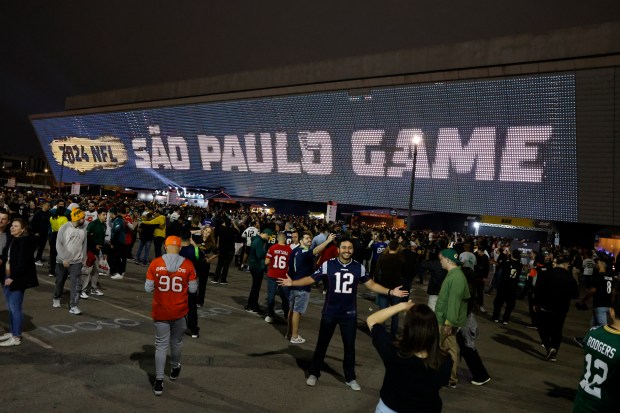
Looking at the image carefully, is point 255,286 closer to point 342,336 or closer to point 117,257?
point 342,336

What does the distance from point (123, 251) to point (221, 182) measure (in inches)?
1687

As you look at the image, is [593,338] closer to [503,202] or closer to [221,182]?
[503,202]

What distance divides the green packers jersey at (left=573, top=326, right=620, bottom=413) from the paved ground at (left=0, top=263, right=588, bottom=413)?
2.44 metres

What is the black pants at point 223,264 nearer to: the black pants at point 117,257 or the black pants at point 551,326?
the black pants at point 117,257

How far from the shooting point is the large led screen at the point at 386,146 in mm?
33844

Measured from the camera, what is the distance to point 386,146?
41.5m

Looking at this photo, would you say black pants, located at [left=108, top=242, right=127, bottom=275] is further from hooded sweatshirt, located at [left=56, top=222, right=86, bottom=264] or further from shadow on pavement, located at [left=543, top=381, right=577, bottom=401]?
shadow on pavement, located at [left=543, top=381, right=577, bottom=401]

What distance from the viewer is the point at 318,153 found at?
45344 millimetres

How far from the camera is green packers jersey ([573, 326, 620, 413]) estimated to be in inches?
118

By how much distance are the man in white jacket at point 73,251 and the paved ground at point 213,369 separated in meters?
0.44

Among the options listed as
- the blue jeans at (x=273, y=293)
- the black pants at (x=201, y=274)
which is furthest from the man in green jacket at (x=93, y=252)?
the blue jeans at (x=273, y=293)

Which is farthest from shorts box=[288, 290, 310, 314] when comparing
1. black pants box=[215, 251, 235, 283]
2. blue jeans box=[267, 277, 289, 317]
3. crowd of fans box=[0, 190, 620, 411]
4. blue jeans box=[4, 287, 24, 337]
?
black pants box=[215, 251, 235, 283]

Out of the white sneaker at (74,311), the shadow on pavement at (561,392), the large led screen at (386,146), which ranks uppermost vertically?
the large led screen at (386,146)

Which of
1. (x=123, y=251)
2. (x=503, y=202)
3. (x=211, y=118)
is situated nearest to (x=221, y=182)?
(x=211, y=118)
